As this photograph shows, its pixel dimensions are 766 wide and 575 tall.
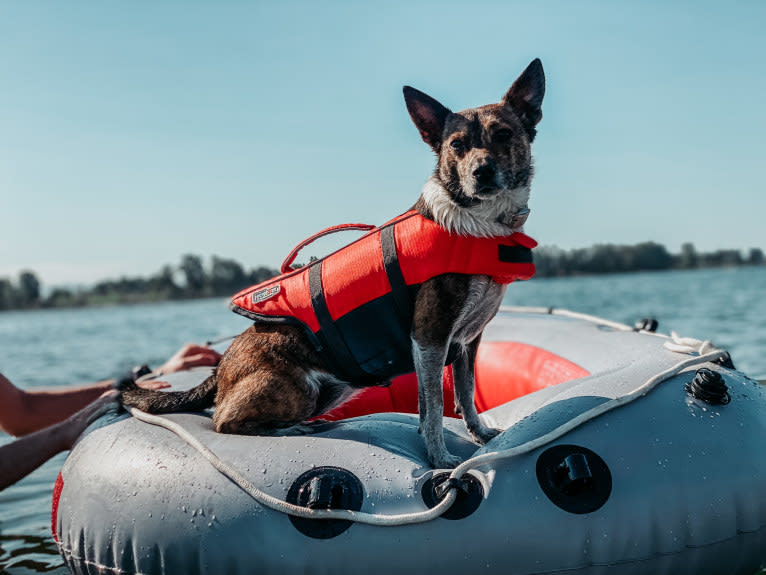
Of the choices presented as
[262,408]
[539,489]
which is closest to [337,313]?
[262,408]

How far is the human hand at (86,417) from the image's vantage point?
385 centimetres

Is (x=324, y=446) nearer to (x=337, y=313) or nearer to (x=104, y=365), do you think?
(x=337, y=313)

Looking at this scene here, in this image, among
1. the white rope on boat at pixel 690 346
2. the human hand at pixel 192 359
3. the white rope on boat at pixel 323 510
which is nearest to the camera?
the white rope on boat at pixel 323 510

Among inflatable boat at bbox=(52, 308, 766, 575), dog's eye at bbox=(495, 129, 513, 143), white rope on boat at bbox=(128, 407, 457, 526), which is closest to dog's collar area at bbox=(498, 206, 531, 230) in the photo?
dog's eye at bbox=(495, 129, 513, 143)

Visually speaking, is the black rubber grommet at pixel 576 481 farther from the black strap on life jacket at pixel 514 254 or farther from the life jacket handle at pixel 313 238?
the life jacket handle at pixel 313 238

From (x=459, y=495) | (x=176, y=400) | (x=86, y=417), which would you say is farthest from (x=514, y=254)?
(x=86, y=417)

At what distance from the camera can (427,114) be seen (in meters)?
3.47

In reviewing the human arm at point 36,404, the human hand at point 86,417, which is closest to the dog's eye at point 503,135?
the human hand at point 86,417

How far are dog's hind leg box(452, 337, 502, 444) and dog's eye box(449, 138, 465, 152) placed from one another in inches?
42.8

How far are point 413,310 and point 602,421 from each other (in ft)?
3.43

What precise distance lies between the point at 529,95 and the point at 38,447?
11.7 feet

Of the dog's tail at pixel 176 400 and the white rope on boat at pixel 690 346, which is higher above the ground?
the dog's tail at pixel 176 400

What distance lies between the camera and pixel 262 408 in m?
3.31

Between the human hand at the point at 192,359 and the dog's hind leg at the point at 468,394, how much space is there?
231cm
